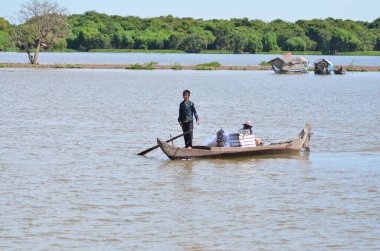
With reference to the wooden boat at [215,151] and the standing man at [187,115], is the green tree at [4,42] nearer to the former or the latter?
the standing man at [187,115]

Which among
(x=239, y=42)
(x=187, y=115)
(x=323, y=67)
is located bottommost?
(x=323, y=67)

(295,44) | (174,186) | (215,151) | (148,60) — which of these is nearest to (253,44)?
(295,44)

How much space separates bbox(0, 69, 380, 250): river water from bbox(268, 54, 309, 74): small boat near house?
4571cm

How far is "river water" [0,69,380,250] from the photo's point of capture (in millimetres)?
14523

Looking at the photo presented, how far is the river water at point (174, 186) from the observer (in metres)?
14.5

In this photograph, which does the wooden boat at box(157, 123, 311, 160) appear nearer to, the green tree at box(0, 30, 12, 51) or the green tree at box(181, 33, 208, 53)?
the green tree at box(0, 30, 12, 51)

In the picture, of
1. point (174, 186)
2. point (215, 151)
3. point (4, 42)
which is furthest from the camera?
point (4, 42)

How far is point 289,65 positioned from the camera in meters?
87.1

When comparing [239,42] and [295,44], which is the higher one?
[239,42]

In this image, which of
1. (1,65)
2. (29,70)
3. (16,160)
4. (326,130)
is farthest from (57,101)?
(1,65)

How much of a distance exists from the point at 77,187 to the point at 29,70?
216 feet

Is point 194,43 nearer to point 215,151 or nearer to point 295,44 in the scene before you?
point 295,44

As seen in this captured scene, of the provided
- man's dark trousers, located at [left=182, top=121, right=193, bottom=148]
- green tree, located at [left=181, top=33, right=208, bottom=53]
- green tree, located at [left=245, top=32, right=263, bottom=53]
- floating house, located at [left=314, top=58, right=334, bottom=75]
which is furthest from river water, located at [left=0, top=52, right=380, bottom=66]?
man's dark trousers, located at [left=182, top=121, right=193, bottom=148]

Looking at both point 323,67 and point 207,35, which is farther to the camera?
point 207,35
